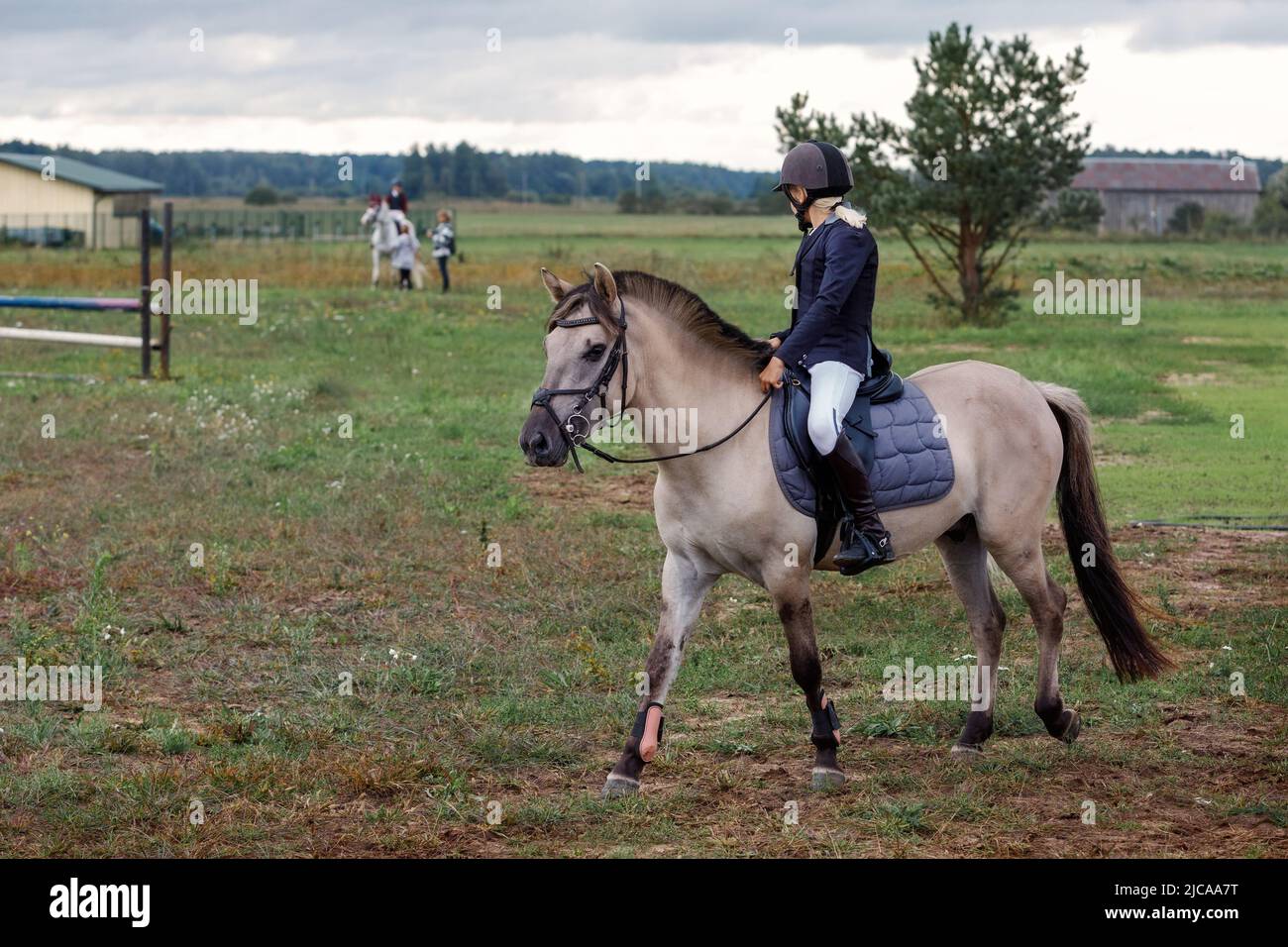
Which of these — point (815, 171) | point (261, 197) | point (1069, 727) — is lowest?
point (1069, 727)

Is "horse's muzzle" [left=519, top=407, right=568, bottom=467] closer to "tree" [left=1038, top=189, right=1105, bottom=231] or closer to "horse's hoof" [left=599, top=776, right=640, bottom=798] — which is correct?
"horse's hoof" [left=599, top=776, right=640, bottom=798]

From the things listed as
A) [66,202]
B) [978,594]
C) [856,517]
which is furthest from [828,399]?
[66,202]

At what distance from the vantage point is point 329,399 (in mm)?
16984

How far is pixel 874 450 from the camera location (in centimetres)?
638

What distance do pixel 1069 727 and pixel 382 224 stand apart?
2680 cm

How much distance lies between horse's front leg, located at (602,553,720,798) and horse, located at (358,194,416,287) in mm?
25097

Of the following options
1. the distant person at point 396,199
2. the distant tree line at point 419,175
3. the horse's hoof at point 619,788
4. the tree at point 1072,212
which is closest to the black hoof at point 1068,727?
the horse's hoof at point 619,788

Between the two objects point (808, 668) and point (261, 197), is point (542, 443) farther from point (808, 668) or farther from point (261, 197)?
point (261, 197)

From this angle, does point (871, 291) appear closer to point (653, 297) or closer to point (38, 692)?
point (653, 297)

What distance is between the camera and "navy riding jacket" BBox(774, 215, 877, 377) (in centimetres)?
608

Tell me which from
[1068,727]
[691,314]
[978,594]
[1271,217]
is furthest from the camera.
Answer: [1271,217]

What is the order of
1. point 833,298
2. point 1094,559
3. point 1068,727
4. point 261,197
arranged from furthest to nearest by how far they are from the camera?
point 261,197, point 1094,559, point 1068,727, point 833,298

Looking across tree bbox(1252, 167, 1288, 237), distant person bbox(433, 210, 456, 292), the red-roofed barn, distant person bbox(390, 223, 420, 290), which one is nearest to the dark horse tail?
distant person bbox(390, 223, 420, 290)
